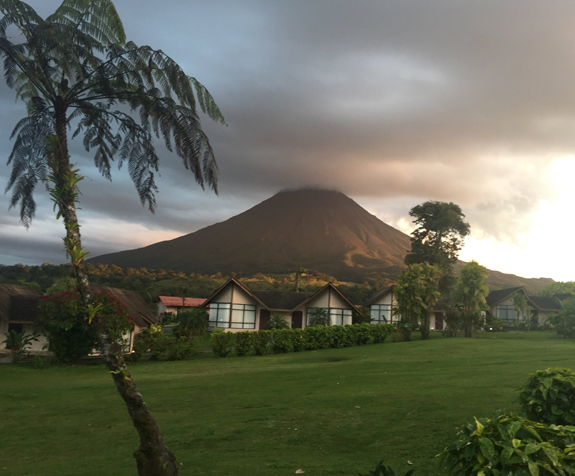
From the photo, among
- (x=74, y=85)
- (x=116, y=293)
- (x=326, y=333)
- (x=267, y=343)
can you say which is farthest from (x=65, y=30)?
(x=116, y=293)

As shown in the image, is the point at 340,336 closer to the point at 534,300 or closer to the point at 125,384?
the point at 125,384

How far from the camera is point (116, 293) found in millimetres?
38469

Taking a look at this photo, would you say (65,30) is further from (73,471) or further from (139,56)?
(73,471)

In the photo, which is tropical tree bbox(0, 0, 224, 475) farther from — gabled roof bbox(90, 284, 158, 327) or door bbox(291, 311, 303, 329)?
door bbox(291, 311, 303, 329)

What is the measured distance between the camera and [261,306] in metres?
48.8

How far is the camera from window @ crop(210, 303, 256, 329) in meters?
48.8

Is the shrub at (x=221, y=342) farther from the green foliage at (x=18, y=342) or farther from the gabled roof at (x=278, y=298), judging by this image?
the gabled roof at (x=278, y=298)

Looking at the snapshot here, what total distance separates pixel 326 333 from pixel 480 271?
59.8 ft

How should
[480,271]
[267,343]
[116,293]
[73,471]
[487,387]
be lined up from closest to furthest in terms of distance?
[73,471] → [487,387] → [267,343] → [116,293] → [480,271]

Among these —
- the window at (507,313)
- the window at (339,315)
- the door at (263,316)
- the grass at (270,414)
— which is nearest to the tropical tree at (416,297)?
the window at (339,315)

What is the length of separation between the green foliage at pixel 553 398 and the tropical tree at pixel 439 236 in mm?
65830

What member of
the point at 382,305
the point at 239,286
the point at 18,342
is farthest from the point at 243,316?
the point at 18,342

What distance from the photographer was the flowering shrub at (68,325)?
26453 millimetres

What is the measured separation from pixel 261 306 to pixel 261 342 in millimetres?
17747
